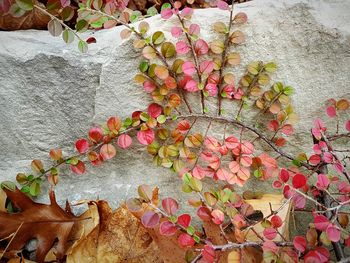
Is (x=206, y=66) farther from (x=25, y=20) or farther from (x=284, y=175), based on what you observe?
(x=25, y=20)

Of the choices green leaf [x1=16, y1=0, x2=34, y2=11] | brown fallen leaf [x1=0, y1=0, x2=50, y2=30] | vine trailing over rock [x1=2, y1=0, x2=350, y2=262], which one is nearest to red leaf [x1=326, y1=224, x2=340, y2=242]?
vine trailing over rock [x1=2, y1=0, x2=350, y2=262]

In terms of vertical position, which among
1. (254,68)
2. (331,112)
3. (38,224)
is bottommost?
(38,224)

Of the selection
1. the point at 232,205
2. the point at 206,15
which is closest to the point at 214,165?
the point at 232,205

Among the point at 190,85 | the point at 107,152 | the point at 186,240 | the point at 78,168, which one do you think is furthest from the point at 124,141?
the point at 186,240

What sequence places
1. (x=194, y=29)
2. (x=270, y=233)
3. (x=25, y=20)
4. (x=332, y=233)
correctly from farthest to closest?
(x=25, y=20)
(x=194, y=29)
(x=270, y=233)
(x=332, y=233)

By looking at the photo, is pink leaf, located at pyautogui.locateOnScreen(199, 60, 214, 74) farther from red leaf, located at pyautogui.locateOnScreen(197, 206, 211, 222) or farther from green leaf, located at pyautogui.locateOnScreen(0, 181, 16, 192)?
green leaf, located at pyautogui.locateOnScreen(0, 181, 16, 192)
